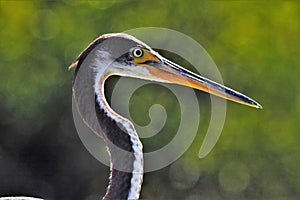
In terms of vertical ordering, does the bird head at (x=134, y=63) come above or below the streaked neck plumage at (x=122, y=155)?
above

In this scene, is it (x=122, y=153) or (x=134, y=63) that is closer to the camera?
(x=122, y=153)

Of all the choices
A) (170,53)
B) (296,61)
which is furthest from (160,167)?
(296,61)

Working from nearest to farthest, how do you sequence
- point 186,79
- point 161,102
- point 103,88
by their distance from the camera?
point 103,88 < point 186,79 < point 161,102

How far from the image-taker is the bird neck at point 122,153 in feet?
9.13

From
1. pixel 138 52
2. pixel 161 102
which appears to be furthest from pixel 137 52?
pixel 161 102

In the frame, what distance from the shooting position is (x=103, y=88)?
2.93 metres

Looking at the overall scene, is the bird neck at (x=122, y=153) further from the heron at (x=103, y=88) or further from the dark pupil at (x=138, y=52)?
→ the dark pupil at (x=138, y=52)

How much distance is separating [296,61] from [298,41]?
0.14 m

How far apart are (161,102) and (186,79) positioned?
255cm

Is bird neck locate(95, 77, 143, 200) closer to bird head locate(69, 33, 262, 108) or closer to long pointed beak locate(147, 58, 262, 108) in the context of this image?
bird head locate(69, 33, 262, 108)

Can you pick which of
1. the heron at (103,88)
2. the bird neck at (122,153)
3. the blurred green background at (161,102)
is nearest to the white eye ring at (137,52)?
the heron at (103,88)

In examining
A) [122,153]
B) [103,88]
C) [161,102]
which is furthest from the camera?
[161,102]

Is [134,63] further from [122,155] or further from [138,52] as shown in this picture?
[122,155]

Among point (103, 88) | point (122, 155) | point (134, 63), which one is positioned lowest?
point (122, 155)
